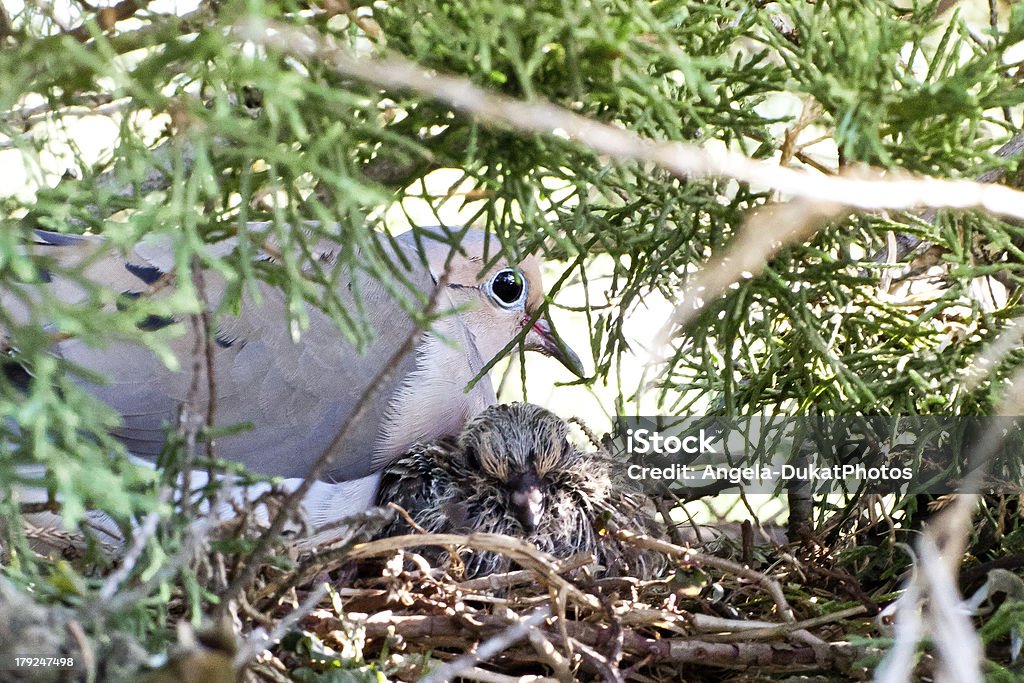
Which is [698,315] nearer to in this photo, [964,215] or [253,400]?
[964,215]

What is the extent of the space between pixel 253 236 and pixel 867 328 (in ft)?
3.30

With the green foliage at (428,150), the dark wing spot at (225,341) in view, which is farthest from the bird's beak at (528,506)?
the dark wing spot at (225,341)

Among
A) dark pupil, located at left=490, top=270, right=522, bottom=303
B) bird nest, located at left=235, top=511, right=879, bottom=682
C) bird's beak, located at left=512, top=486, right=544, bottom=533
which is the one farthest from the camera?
dark pupil, located at left=490, top=270, right=522, bottom=303

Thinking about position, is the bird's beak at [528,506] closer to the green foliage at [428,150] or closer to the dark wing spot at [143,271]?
the green foliage at [428,150]

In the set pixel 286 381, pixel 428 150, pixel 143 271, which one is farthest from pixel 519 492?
pixel 428 150

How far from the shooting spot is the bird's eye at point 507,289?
2389mm

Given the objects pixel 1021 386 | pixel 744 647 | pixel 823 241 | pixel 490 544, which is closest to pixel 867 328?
pixel 823 241

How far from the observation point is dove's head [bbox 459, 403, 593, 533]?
191cm

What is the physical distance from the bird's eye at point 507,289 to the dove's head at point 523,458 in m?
0.42

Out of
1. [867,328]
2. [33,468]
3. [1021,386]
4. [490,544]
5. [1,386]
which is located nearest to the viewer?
[1,386]

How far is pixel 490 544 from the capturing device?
122cm

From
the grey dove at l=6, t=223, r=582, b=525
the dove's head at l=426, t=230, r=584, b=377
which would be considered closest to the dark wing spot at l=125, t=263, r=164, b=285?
the grey dove at l=6, t=223, r=582, b=525

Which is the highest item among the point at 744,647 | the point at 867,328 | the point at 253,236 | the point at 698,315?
the point at 867,328

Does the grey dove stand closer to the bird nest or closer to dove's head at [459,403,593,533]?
dove's head at [459,403,593,533]
